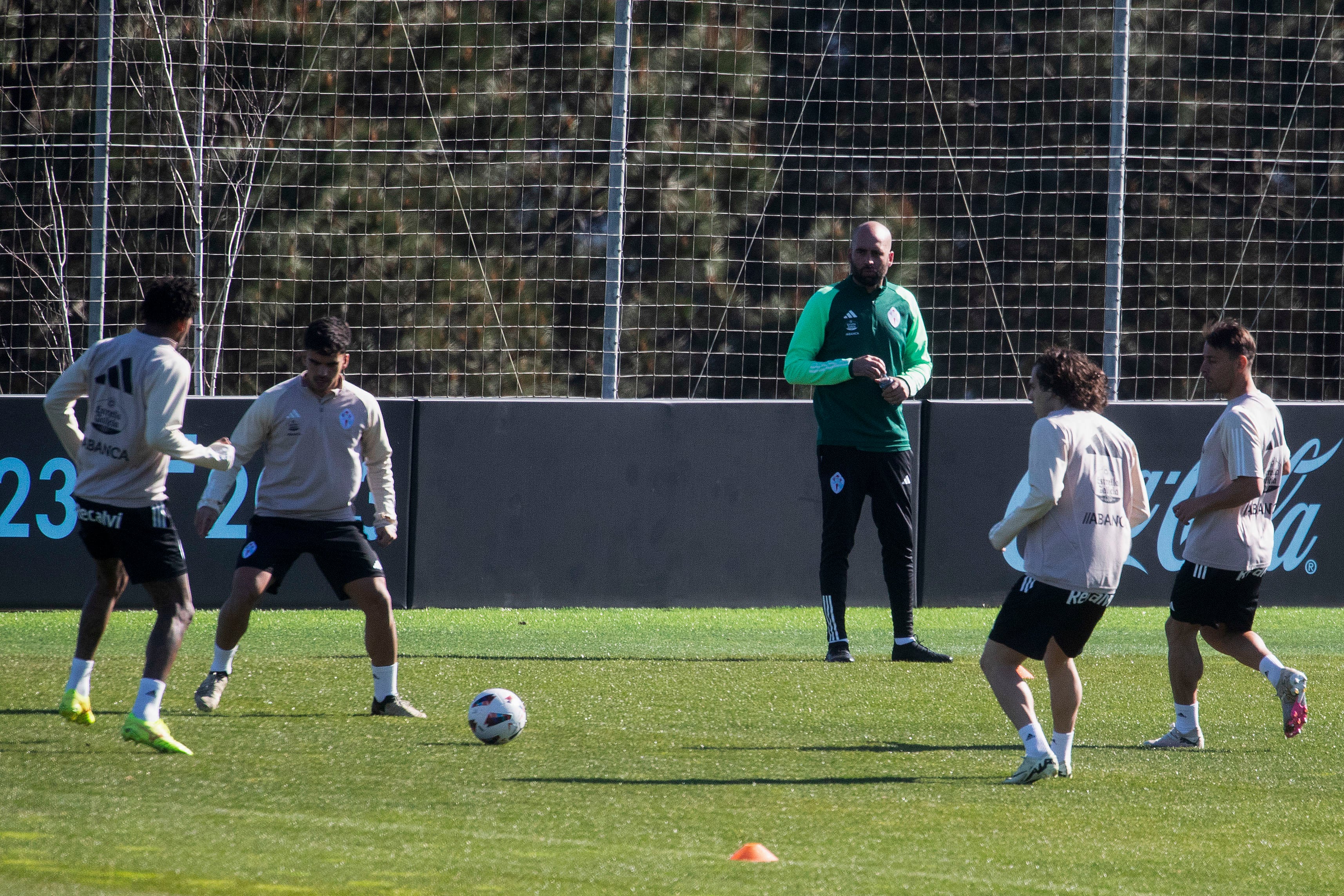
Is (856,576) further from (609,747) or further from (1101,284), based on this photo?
(609,747)

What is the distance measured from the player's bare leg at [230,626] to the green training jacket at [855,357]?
351 centimetres

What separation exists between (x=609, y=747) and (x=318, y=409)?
189 cm

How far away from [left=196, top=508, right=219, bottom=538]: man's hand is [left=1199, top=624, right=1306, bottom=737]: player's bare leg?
4.16 m

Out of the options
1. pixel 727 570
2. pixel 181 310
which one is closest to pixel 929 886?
pixel 181 310

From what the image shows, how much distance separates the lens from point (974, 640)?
1033 centimetres

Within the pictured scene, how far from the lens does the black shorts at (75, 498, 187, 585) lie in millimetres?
6195

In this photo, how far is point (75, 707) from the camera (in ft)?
20.8

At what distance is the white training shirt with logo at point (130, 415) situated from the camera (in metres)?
6.08

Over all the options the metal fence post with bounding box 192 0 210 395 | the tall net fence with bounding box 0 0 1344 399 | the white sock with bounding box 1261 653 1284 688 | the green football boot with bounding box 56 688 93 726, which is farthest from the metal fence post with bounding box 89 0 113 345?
the white sock with bounding box 1261 653 1284 688

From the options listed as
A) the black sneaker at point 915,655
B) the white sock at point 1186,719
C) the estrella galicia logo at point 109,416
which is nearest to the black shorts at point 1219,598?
the white sock at point 1186,719

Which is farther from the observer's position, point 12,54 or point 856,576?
point 12,54

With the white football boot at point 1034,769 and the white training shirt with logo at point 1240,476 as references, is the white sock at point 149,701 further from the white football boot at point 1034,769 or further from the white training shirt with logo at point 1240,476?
the white training shirt with logo at point 1240,476

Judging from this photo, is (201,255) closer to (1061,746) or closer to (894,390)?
(894,390)

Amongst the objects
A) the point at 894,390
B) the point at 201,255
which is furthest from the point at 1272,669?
the point at 201,255
